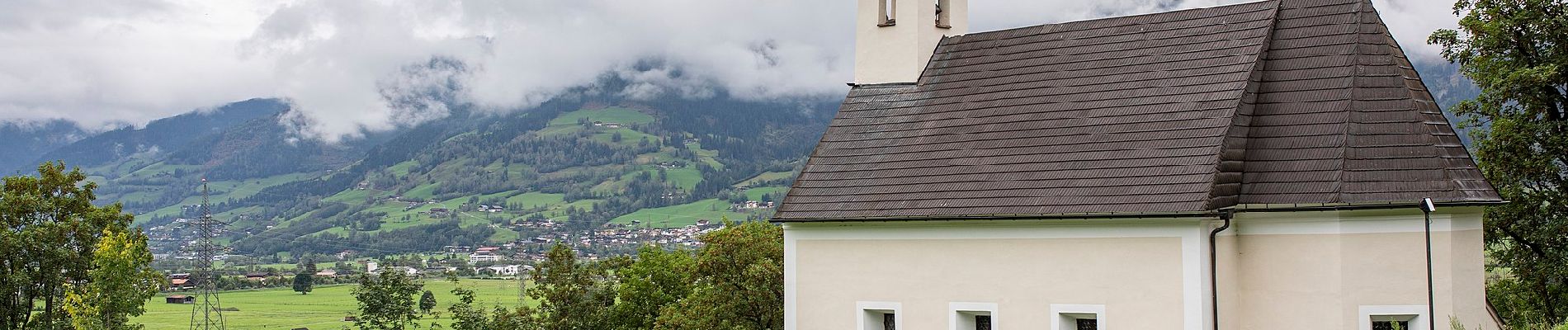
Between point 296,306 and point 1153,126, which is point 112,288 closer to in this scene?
point 1153,126

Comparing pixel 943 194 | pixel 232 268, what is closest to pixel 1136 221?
pixel 943 194

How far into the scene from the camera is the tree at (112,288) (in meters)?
26.8

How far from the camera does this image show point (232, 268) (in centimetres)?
14550

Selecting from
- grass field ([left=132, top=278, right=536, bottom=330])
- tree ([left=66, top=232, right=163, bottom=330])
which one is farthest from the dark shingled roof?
grass field ([left=132, top=278, right=536, bottom=330])

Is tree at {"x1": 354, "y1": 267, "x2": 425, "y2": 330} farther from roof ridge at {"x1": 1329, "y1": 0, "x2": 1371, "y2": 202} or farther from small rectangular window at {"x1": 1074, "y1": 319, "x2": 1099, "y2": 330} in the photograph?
roof ridge at {"x1": 1329, "y1": 0, "x2": 1371, "y2": 202}

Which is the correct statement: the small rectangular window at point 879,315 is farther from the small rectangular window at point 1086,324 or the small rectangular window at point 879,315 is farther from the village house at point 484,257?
the village house at point 484,257

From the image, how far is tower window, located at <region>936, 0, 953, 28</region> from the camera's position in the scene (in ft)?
76.7

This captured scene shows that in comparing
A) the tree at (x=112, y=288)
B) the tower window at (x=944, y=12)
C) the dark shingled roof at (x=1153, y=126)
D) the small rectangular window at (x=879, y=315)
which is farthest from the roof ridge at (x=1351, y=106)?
the tree at (x=112, y=288)

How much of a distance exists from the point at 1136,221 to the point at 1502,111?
8.09m

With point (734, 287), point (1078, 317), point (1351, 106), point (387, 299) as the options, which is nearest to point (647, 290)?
point (734, 287)

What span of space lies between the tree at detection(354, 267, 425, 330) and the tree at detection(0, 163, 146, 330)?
8.03 meters

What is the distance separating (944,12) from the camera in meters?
23.5

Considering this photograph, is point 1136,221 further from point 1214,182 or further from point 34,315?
point 34,315

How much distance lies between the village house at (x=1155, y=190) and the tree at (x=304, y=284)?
96.5 metres
